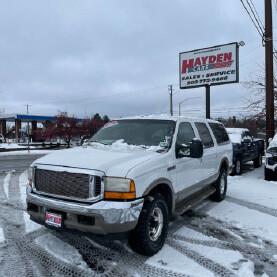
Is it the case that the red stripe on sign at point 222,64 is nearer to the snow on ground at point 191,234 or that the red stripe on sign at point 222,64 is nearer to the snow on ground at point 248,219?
the snow on ground at point 248,219

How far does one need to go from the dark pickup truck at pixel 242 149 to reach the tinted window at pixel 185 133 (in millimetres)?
5966

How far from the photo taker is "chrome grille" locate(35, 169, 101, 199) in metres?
3.31

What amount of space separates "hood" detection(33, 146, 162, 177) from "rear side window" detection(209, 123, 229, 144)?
285cm

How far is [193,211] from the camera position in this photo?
5688mm

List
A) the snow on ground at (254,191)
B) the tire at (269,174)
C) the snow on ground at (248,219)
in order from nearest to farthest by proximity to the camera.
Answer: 1. the snow on ground at (248,219)
2. the snow on ground at (254,191)
3. the tire at (269,174)

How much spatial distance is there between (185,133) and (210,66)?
1179cm

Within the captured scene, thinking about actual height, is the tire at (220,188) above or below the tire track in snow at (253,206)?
above

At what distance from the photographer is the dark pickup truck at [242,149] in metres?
10.6

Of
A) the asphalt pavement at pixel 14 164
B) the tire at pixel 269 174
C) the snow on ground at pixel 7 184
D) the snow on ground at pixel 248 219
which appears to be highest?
the tire at pixel 269 174

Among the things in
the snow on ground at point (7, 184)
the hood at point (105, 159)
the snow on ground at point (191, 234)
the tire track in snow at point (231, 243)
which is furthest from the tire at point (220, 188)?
the snow on ground at point (7, 184)

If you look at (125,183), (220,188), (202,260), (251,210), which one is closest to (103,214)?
(125,183)

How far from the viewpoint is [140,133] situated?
15.2 feet

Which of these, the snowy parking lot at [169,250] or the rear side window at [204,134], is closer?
the snowy parking lot at [169,250]

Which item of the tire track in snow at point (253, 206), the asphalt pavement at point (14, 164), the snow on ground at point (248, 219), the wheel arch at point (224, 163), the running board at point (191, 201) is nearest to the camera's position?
the running board at point (191, 201)
